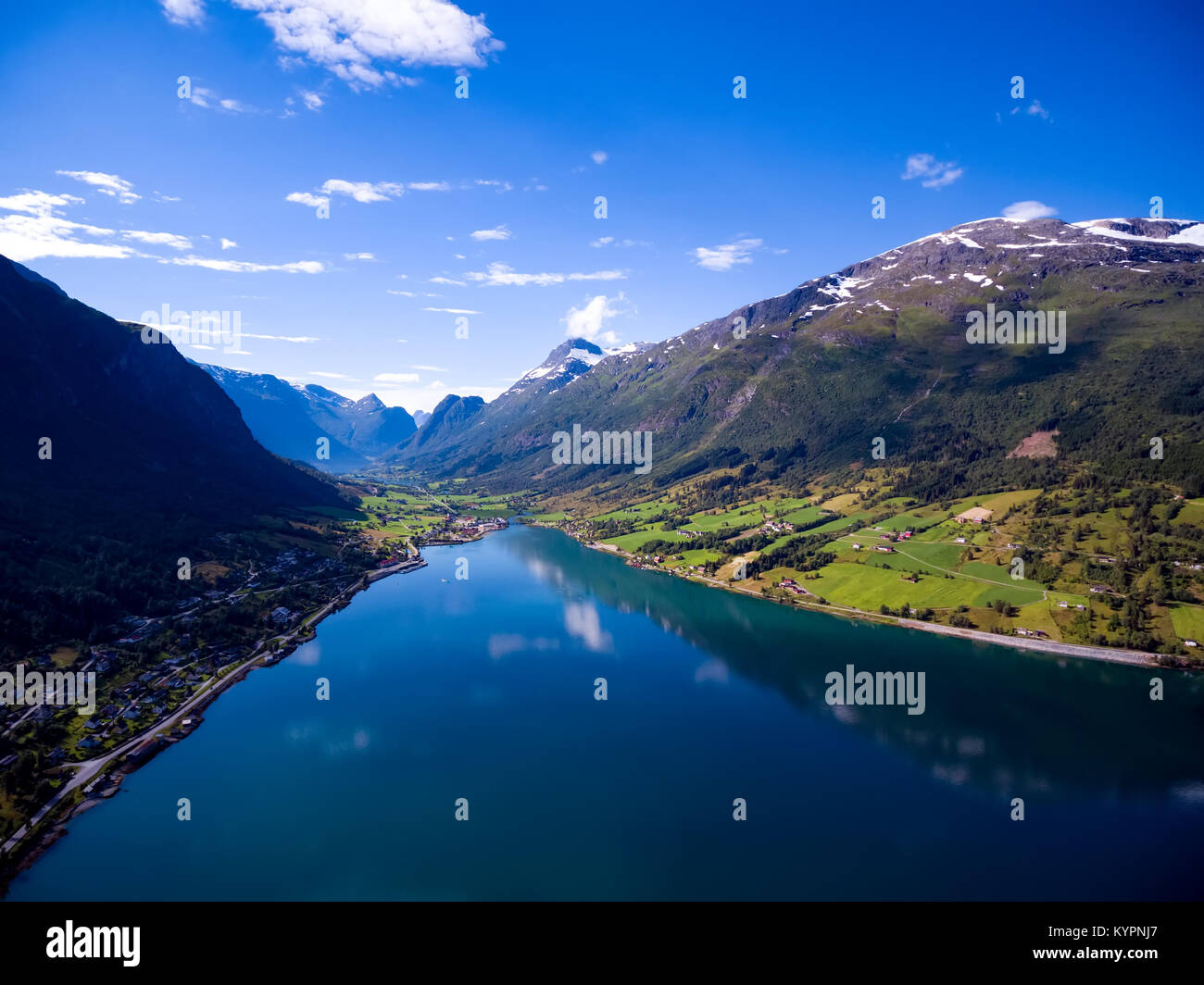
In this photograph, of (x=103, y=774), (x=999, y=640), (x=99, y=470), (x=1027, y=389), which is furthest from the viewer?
(x=1027, y=389)

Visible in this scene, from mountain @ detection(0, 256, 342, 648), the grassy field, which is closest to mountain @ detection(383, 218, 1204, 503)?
the grassy field

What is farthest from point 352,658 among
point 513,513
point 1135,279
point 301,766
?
point 1135,279

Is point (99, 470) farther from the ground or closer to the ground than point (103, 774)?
farther from the ground

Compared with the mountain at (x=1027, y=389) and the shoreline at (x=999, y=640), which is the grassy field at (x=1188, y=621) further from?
the mountain at (x=1027, y=389)

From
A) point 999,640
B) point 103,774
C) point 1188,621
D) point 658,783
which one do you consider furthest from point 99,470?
point 1188,621

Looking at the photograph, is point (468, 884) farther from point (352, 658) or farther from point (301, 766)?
point (352, 658)

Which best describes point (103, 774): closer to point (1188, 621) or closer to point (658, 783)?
point (658, 783)

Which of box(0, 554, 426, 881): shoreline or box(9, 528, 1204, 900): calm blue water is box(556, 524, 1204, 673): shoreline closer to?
box(9, 528, 1204, 900): calm blue water
